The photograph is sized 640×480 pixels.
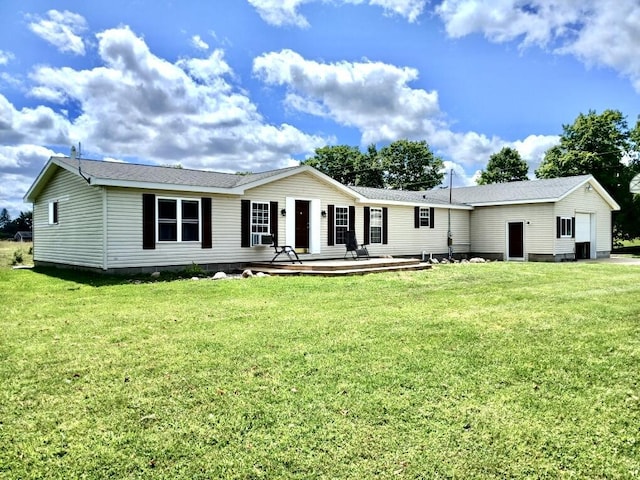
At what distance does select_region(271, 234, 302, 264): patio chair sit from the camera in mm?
13788

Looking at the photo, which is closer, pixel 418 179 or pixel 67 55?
pixel 67 55

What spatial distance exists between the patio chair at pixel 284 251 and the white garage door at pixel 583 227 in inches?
572

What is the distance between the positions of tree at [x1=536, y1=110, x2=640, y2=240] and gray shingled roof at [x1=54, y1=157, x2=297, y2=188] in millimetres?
23835

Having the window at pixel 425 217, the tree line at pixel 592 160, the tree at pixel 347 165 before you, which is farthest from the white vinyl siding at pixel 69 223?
the tree at pixel 347 165

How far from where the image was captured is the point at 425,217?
1953 centimetres

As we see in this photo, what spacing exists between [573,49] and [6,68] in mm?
18319

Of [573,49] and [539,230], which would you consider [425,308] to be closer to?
[573,49]

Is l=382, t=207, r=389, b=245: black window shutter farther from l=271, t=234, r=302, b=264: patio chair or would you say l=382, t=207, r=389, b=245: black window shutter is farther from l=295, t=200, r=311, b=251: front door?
l=271, t=234, r=302, b=264: patio chair

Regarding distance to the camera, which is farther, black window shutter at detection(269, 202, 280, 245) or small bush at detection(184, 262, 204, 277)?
black window shutter at detection(269, 202, 280, 245)

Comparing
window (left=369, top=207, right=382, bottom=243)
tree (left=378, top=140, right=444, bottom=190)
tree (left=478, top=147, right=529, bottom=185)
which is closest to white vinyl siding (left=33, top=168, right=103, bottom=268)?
window (left=369, top=207, right=382, bottom=243)

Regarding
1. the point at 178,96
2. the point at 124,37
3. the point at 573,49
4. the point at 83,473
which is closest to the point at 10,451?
the point at 83,473

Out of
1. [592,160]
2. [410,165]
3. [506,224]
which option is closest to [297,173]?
[506,224]

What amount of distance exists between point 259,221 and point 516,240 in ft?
42.2

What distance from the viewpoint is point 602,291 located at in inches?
338
